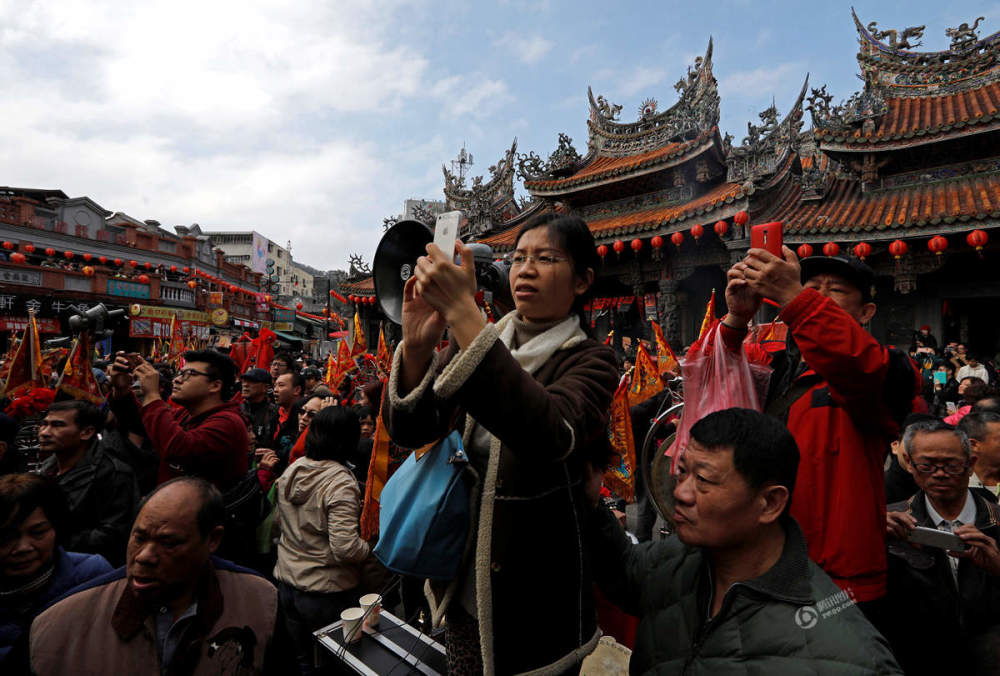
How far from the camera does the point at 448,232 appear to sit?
3.24ft

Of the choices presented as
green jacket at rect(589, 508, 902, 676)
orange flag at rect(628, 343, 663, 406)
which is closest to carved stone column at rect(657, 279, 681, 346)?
orange flag at rect(628, 343, 663, 406)

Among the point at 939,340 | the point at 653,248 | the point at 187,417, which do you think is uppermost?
the point at 653,248

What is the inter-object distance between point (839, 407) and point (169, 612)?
2.31 meters

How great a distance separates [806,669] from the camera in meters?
1.13

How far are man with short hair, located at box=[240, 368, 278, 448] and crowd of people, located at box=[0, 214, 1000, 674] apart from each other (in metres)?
3.16

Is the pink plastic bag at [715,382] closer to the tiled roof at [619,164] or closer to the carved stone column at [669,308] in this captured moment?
the carved stone column at [669,308]

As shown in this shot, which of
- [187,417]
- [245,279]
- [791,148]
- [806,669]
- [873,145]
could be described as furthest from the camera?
[245,279]

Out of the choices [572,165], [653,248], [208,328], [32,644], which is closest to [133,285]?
[208,328]

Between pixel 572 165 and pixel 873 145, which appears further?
pixel 572 165

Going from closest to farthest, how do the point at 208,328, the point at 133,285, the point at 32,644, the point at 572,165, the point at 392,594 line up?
the point at 32,644 → the point at 392,594 → the point at 572,165 → the point at 133,285 → the point at 208,328

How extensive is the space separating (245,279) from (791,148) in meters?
37.1

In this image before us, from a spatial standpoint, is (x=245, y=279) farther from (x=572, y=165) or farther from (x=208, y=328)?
(x=572, y=165)

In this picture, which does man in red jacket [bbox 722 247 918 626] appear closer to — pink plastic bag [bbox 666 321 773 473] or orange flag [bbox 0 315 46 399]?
pink plastic bag [bbox 666 321 773 473]

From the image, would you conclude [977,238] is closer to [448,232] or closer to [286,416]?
[448,232]
